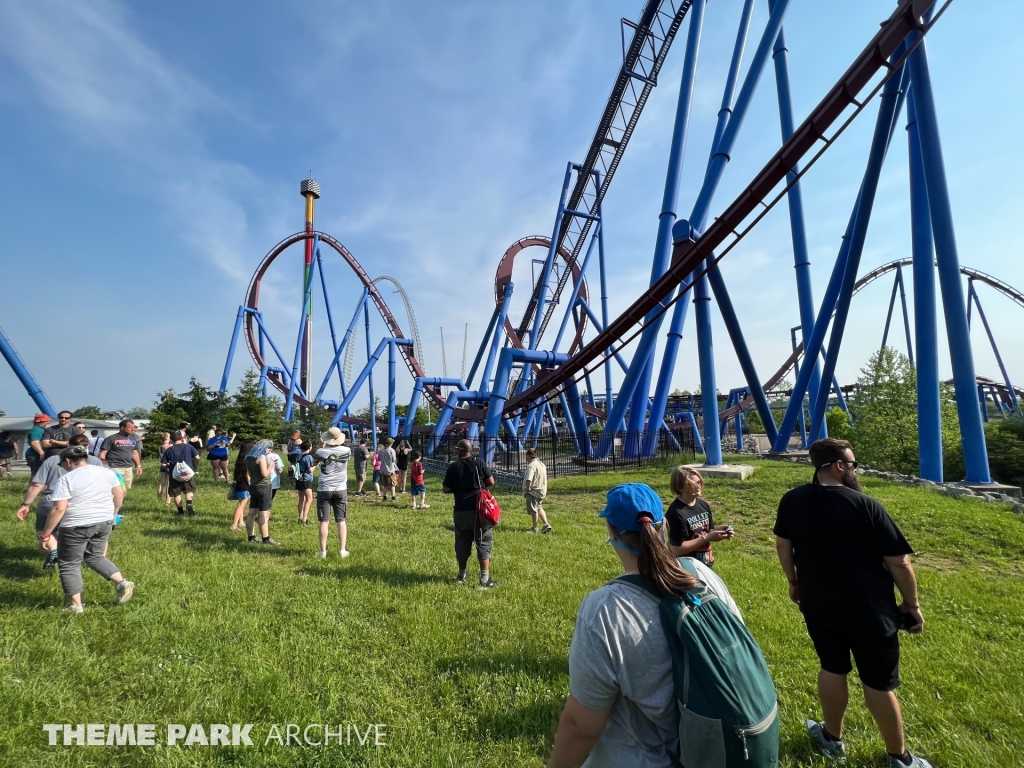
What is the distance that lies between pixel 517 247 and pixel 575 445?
12109 millimetres

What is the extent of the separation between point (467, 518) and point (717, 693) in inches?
152

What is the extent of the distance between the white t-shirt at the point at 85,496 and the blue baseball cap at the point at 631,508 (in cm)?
444

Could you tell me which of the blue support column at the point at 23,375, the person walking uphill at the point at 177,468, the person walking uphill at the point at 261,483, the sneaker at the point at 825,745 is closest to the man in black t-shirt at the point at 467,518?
the person walking uphill at the point at 261,483

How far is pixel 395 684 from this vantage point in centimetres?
305

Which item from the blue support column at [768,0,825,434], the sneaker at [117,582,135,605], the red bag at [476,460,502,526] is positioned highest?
the blue support column at [768,0,825,434]

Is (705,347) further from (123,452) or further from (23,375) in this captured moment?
(23,375)

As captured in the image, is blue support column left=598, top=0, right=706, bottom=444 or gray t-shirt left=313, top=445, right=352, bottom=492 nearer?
gray t-shirt left=313, top=445, right=352, bottom=492

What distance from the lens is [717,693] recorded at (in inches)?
46.2

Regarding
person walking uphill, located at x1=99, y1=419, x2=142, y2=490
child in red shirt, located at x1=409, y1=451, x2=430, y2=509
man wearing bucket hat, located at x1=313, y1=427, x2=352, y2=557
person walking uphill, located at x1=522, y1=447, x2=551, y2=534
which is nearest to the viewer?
man wearing bucket hat, located at x1=313, y1=427, x2=352, y2=557

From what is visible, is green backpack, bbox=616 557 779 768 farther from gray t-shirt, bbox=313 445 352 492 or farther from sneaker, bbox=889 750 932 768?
gray t-shirt, bbox=313 445 352 492

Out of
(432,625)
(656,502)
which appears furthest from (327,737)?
(656,502)

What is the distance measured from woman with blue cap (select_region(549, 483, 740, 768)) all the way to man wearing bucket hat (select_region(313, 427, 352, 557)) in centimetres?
484

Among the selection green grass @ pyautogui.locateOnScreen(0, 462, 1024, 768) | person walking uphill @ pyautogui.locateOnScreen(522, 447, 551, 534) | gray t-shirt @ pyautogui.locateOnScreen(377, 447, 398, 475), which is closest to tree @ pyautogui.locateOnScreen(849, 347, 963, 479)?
green grass @ pyautogui.locateOnScreen(0, 462, 1024, 768)

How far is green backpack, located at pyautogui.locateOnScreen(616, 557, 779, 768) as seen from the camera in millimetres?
1165
